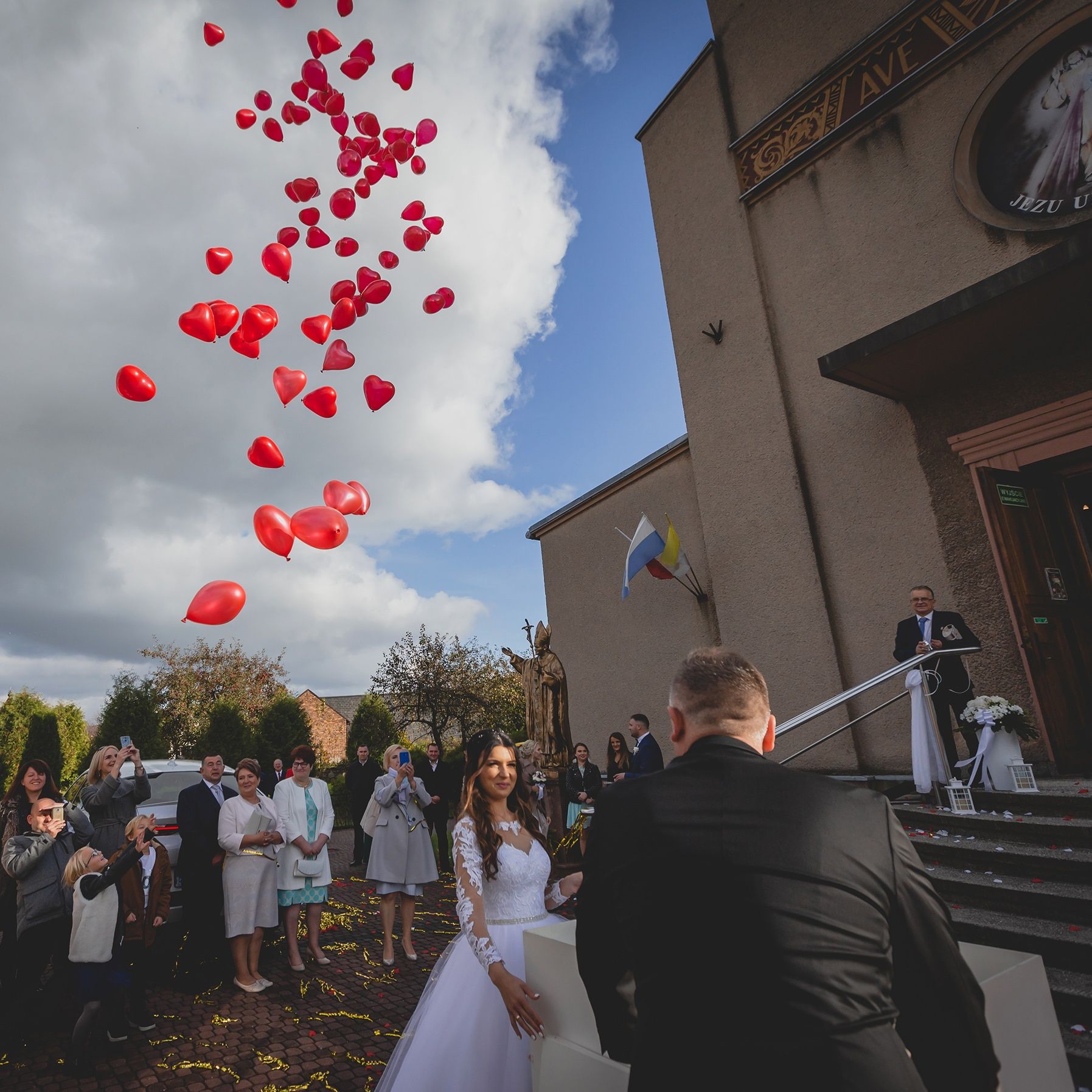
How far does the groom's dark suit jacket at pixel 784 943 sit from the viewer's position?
4.02 feet

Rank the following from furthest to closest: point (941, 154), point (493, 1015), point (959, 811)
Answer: point (941, 154), point (959, 811), point (493, 1015)

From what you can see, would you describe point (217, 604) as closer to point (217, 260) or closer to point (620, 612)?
point (217, 260)

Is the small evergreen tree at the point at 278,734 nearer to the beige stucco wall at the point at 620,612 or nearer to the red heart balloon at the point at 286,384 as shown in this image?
the beige stucco wall at the point at 620,612

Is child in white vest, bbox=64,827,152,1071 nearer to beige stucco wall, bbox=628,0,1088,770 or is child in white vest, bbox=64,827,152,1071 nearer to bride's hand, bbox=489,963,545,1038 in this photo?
bride's hand, bbox=489,963,545,1038

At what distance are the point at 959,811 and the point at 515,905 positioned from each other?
4270 mm

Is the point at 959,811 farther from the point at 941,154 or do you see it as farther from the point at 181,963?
the point at 941,154

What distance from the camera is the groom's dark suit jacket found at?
48.2 inches

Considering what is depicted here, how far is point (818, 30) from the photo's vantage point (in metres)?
9.45

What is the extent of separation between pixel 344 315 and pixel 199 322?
51.6 inches

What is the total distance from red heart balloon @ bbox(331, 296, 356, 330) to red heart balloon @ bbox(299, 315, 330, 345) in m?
0.11

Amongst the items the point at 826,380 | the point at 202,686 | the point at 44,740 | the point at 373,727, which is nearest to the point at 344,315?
the point at 826,380

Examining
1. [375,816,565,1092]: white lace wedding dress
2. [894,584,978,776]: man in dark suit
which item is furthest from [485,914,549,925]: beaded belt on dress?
[894,584,978,776]: man in dark suit

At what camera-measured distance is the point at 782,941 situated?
1254 mm

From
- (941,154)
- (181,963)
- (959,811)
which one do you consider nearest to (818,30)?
(941,154)
